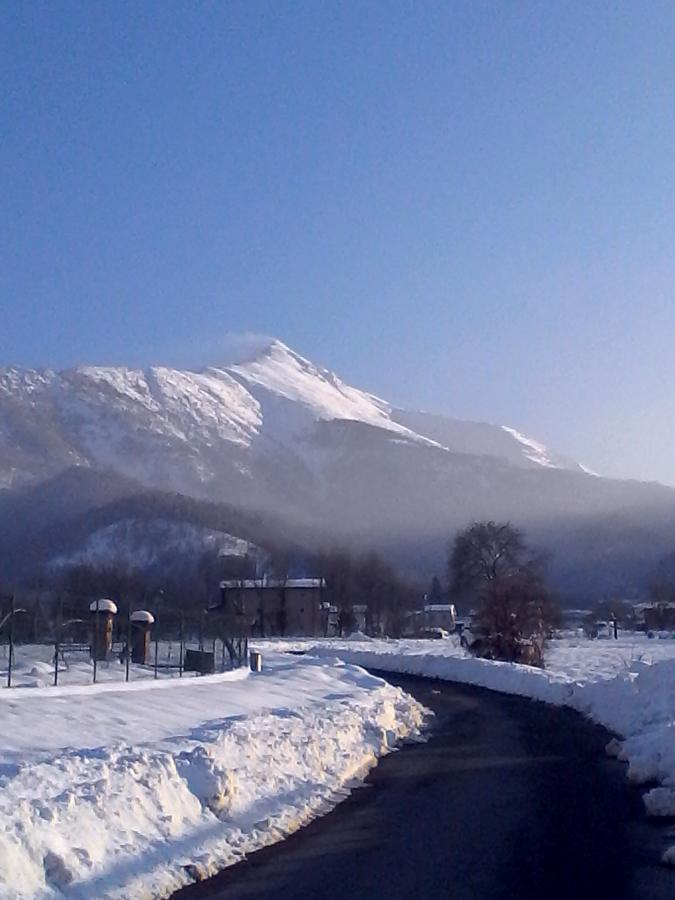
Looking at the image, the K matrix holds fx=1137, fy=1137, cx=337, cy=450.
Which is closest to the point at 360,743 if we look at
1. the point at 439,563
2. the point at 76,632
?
the point at 76,632

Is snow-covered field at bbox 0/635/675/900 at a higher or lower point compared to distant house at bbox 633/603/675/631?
lower

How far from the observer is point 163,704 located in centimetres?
2480

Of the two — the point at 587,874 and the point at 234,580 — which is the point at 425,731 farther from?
the point at 234,580

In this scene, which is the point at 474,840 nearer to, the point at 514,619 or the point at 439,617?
the point at 514,619

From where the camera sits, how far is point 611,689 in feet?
108

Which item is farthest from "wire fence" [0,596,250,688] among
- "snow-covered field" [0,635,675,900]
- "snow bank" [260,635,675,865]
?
"snow bank" [260,635,675,865]

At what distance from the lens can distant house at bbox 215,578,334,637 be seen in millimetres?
122438

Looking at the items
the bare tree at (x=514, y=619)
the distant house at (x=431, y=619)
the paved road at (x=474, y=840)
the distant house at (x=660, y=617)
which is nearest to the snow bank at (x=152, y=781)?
the paved road at (x=474, y=840)

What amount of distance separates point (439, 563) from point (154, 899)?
18472cm

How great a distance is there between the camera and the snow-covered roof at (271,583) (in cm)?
12575

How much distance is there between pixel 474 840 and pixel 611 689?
68.5 feet

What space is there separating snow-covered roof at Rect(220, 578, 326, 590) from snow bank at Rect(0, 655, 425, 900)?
9968cm

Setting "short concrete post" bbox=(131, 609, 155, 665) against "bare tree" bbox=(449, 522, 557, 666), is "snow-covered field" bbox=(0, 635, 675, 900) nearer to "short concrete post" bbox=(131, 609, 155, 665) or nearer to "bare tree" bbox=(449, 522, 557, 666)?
"short concrete post" bbox=(131, 609, 155, 665)

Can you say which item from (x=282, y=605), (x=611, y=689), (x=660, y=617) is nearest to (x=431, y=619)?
(x=282, y=605)
